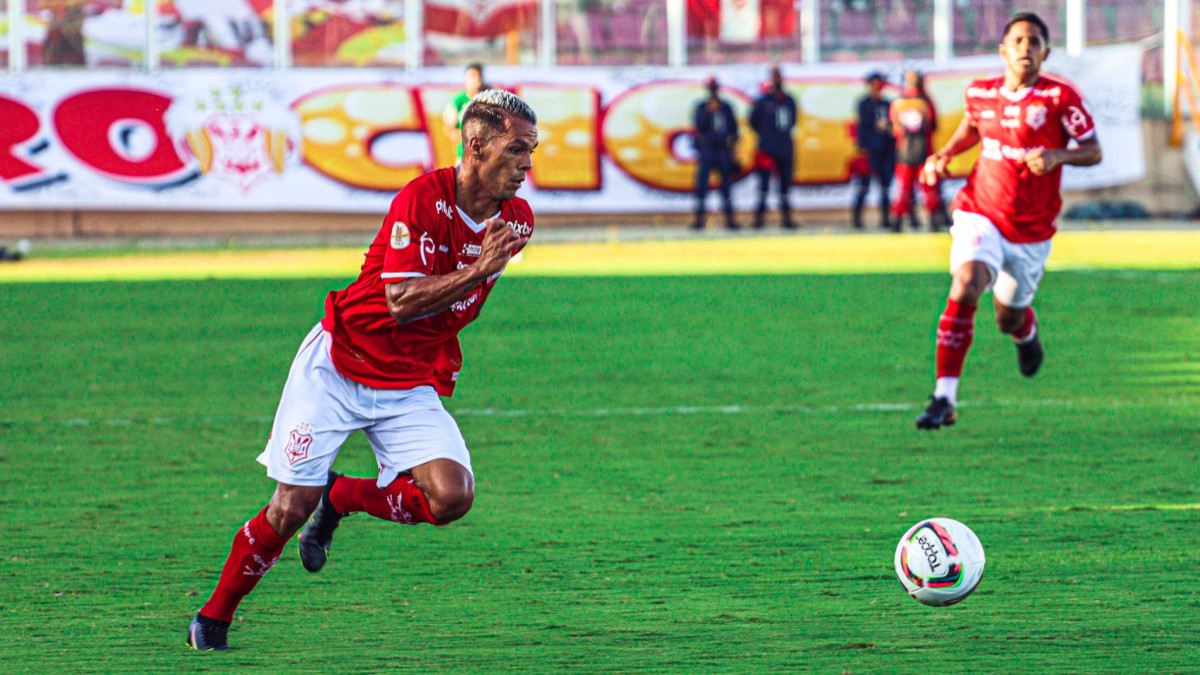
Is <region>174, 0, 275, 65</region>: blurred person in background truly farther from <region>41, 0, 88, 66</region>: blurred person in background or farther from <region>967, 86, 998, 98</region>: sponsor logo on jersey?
<region>967, 86, 998, 98</region>: sponsor logo on jersey

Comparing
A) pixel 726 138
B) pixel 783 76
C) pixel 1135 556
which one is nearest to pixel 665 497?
pixel 1135 556

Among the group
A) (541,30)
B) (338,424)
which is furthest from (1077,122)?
(541,30)

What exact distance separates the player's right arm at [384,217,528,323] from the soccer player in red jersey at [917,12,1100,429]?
4.80m

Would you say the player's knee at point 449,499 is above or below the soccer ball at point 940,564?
above

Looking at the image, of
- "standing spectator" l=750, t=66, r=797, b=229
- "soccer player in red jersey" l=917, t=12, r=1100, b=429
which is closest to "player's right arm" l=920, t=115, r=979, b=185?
"soccer player in red jersey" l=917, t=12, r=1100, b=429

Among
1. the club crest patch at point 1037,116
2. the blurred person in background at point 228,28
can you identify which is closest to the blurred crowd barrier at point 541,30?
the blurred person in background at point 228,28

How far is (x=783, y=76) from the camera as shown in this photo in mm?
29125

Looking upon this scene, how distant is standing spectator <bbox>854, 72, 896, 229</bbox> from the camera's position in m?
27.5

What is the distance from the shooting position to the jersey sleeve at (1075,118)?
1001 centimetres

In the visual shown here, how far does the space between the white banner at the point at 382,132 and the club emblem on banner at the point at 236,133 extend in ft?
0.07

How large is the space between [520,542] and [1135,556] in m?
2.41

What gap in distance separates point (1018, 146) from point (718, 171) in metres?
18.1

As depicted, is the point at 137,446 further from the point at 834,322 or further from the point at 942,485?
the point at 834,322

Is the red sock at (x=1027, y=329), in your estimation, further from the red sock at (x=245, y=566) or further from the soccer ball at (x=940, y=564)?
the red sock at (x=245, y=566)
